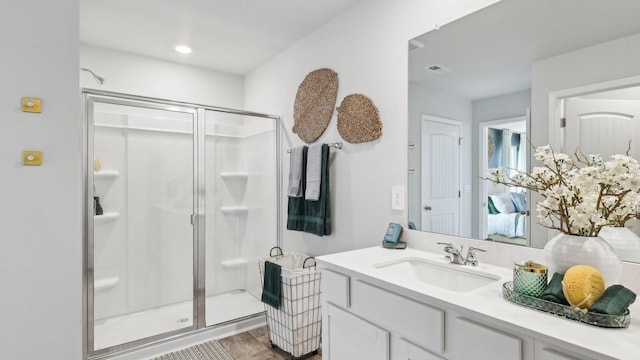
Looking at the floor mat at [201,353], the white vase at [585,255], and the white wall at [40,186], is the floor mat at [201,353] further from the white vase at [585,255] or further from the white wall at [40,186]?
the white vase at [585,255]

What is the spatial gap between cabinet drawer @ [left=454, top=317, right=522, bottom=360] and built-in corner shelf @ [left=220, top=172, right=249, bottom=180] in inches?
95.8

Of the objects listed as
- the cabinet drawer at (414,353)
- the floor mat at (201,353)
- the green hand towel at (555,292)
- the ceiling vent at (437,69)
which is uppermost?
the ceiling vent at (437,69)

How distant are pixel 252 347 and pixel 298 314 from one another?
554mm

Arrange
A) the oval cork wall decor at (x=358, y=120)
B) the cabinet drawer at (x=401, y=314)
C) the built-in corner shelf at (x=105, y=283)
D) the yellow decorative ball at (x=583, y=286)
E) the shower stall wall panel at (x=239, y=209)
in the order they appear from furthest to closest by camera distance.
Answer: the shower stall wall panel at (x=239, y=209)
the built-in corner shelf at (x=105, y=283)
the oval cork wall decor at (x=358, y=120)
the cabinet drawer at (x=401, y=314)
the yellow decorative ball at (x=583, y=286)

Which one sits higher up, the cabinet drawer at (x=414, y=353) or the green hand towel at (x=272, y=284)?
the cabinet drawer at (x=414, y=353)

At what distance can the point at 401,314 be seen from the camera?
1.21 metres

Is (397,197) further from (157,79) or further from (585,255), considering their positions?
(157,79)

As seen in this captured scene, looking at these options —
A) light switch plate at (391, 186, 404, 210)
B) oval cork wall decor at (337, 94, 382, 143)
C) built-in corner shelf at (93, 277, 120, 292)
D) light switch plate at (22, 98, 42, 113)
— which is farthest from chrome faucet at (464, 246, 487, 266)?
built-in corner shelf at (93, 277, 120, 292)

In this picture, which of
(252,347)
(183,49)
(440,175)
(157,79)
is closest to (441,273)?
(440,175)

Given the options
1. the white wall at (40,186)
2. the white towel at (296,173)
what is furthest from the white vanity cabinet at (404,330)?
the white wall at (40,186)

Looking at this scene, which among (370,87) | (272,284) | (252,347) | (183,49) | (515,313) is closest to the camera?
(515,313)

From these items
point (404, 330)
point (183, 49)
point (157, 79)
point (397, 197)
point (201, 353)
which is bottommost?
point (201, 353)

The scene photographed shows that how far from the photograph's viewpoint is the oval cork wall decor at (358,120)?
6.83 ft

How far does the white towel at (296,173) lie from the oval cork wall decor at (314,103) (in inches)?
6.0
